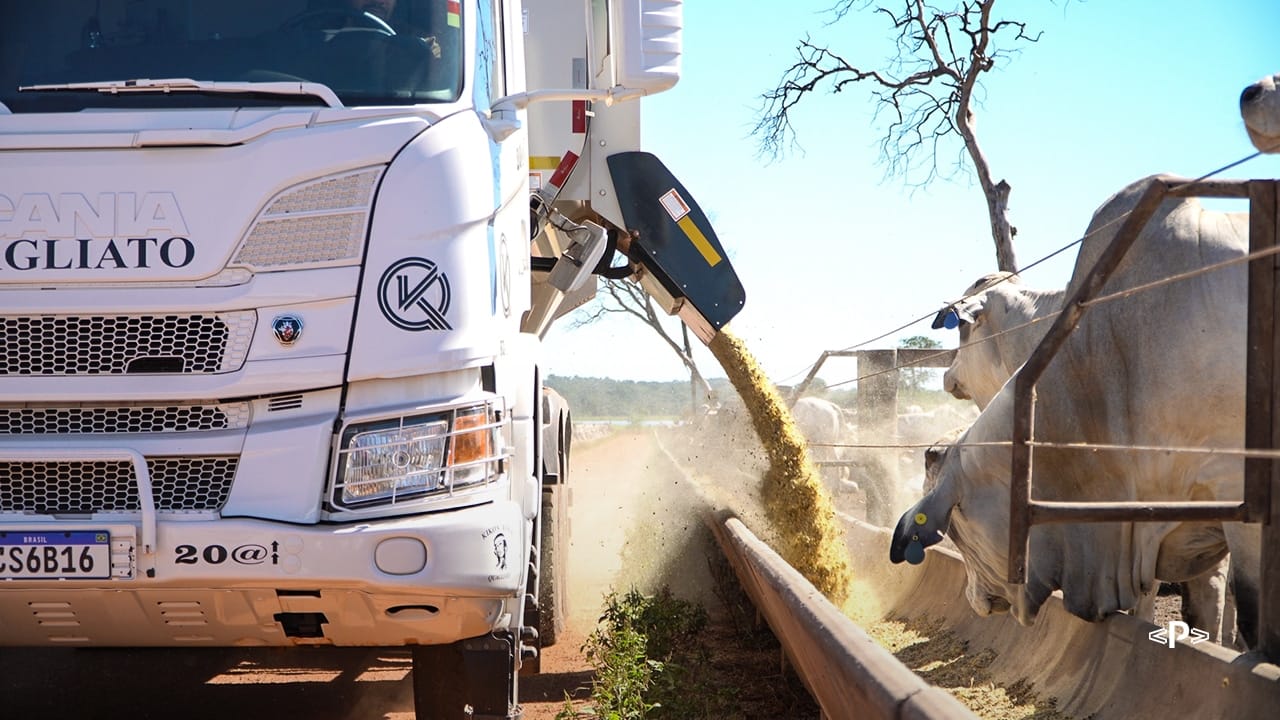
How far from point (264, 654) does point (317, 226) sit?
3153 millimetres

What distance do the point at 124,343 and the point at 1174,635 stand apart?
13.7 ft

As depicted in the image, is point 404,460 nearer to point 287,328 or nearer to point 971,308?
point 287,328

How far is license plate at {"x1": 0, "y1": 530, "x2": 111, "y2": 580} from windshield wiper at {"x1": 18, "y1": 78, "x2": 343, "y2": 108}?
165 centimetres

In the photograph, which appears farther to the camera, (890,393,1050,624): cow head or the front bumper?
(890,393,1050,624): cow head

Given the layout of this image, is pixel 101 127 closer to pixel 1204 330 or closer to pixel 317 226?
pixel 317 226

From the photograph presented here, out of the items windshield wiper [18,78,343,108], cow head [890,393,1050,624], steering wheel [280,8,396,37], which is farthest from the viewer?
cow head [890,393,1050,624]

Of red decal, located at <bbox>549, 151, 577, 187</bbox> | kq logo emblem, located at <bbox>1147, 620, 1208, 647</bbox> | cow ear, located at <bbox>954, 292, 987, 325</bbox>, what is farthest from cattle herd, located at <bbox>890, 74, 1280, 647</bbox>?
cow ear, located at <bbox>954, 292, 987, 325</bbox>

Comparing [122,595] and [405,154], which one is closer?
[122,595]

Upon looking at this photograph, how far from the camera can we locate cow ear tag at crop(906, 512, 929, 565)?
6.59m

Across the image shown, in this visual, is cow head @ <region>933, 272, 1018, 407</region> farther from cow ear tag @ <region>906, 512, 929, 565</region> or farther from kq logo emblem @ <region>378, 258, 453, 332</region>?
kq logo emblem @ <region>378, 258, 453, 332</region>

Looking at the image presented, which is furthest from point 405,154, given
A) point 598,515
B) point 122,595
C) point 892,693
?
Result: point 598,515

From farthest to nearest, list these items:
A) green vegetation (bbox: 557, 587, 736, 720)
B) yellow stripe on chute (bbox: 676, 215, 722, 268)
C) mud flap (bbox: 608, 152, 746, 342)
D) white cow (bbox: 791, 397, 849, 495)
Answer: white cow (bbox: 791, 397, 849, 495)
yellow stripe on chute (bbox: 676, 215, 722, 268)
mud flap (bbox: 608, 152, 746, 342)
green vegetation (bbox: 557, 587, 736, 720)

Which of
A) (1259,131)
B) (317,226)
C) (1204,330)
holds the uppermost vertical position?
(1259,131)

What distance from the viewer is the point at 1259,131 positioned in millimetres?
4590
